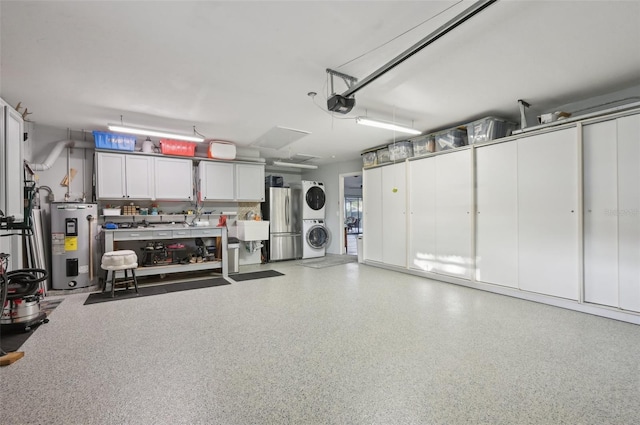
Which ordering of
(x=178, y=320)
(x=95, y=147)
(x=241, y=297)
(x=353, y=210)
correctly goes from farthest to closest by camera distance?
(x=353, y=210) → (x=95, y=147) → (x=241, y=297) → (x=178, y=320)

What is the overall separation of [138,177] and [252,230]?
2.51m

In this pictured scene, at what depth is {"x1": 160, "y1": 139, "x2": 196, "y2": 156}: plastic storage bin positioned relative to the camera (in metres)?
5.71

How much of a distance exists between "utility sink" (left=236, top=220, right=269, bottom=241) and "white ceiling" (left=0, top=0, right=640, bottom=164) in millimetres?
2767

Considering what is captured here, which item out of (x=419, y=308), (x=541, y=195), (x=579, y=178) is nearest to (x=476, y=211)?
(x=541, y=195)

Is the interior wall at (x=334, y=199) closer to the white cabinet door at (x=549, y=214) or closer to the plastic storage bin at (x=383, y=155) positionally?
the plastic storage bin at (x=383, y=155)

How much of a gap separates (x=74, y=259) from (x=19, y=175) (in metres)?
2.20

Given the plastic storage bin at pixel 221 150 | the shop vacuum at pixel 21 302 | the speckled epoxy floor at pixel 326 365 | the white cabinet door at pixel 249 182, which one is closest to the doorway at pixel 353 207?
the white cabinet door at pixel 249 182

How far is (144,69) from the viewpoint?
9.87 feet

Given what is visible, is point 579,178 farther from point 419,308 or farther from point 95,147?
point 95,147

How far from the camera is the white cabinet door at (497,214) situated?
13.9ft

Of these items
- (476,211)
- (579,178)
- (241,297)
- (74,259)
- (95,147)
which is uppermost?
(95,147)

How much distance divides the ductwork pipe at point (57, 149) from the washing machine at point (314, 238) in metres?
4.99

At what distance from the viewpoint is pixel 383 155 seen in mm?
6379

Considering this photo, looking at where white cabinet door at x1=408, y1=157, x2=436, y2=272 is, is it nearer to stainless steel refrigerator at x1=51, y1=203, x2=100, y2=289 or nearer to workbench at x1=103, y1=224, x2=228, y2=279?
workbench at x1=103, y1=224, x2=228, y2=279
